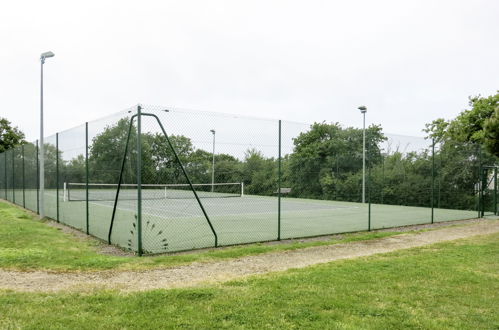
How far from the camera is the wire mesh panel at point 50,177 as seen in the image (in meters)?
12.9

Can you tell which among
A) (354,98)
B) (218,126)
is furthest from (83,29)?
(354,98)

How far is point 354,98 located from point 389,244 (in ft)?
65.5

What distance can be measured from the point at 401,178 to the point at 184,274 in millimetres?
11882

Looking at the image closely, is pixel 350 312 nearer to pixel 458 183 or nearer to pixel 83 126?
pixel 83 126

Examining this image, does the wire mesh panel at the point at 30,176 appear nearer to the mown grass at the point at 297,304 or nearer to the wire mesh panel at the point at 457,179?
the mown grass at the point at 297,304

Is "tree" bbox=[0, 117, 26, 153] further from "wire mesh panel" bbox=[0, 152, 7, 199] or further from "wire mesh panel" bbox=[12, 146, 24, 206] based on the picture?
"wire mesh panel" bbox=[12, 146, 24, 206]

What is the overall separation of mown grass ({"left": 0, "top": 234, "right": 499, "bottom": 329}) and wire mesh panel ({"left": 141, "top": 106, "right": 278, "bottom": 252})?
2705mm

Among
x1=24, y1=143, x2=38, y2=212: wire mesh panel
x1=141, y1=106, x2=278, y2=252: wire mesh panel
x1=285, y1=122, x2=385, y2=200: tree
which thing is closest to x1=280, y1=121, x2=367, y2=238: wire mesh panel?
x1=285, y1=122, x2=385, y2=200: tree

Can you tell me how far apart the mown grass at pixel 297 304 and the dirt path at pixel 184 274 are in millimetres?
371

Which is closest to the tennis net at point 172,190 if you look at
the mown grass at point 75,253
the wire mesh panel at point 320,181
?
the mown grass at point 75,253

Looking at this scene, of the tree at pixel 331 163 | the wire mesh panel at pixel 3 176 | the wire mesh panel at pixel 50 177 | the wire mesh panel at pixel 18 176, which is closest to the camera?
the tree at pixel 331 163

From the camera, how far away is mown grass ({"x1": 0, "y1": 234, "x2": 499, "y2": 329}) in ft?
11.7

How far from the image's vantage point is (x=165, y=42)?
14.9 metres

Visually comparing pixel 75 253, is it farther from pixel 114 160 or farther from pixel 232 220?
pixel 232 220
